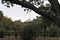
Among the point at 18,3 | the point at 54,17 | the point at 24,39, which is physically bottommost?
the point at 24,39

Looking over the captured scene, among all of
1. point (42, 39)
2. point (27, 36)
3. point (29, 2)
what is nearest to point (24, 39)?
point (27, 36)

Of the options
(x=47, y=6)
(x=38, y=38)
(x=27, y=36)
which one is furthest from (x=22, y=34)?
(x=47, y=6)

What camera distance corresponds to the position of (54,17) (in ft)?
23.3

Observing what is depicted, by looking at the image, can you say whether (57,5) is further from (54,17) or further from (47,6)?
(47,6)

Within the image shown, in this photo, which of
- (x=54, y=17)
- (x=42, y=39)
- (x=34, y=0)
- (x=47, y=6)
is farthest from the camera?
(x=42, y=39)

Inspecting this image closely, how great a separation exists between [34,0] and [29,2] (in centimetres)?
43

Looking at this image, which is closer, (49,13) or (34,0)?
(49,13)

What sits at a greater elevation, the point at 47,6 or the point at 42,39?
the point at 47,6

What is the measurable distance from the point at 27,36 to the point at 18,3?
12.3 meters

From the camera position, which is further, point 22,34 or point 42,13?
point 22,34

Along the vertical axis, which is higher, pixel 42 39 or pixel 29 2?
pixel 29 2

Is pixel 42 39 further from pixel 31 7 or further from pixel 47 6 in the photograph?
pixel 31 7

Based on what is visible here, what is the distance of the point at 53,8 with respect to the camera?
712 centimetres

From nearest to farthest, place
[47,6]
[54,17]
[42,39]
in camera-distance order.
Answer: [54,17] < [47,6] < [42,39]
